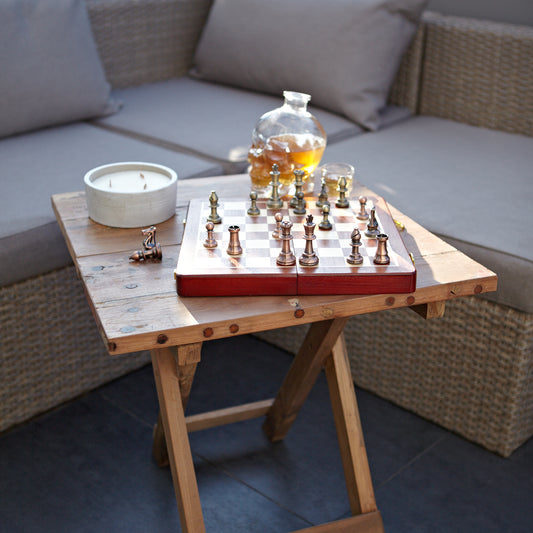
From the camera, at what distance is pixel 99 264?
3.33 feet

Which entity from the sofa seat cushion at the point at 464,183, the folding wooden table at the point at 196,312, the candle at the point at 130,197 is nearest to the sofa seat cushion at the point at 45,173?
the folding wooden table at the point at 196,312

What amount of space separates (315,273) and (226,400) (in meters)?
0.79

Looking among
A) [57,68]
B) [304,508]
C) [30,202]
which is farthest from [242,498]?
[57,68]

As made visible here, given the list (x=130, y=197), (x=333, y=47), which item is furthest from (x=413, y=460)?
(x=333, y=47)

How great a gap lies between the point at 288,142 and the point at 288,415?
573 mm

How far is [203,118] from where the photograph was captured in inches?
78.9

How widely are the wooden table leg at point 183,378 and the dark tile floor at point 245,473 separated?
0.03 meters

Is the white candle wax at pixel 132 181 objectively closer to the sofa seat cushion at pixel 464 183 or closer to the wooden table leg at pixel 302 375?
the wooden table leg at pixel 302 375

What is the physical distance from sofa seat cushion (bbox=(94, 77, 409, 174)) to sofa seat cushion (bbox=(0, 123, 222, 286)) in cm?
6

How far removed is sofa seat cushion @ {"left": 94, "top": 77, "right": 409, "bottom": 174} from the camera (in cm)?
181

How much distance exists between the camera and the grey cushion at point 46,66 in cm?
179

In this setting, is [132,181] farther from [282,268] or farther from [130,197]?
[282,268]

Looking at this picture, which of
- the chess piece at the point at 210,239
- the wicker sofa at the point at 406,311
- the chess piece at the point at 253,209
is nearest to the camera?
the chess piece at the point at 210,239

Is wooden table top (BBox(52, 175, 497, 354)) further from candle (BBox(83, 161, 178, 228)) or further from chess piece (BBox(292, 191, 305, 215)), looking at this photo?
chess piece (BBox(292, 191, 305, 215))
